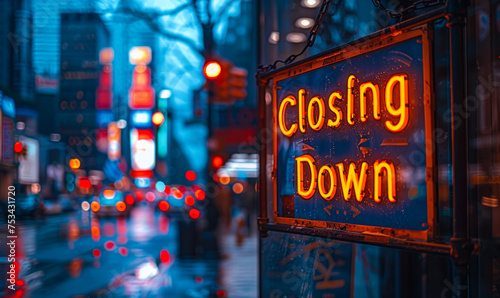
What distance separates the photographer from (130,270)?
14.3 meters

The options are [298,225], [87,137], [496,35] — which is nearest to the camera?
[496,35]

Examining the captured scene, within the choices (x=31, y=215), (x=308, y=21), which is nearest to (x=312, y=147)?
(x=308, y=21)

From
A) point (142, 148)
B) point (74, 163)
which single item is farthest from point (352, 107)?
point (74, 163)

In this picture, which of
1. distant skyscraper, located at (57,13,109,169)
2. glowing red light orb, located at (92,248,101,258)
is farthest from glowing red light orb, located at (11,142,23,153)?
distant skyscraper, located at (57,13,109,169)

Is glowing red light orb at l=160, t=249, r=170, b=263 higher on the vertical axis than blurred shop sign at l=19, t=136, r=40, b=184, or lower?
lower

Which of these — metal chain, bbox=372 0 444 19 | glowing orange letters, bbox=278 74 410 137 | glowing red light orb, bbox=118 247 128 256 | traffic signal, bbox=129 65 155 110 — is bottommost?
glowing red light orb, bbox=118 247 128 256

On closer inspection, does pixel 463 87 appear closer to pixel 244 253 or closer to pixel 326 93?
pixel 326 93

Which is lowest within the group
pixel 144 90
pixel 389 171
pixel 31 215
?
pixel 31 215

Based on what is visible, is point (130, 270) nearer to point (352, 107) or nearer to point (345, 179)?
point (345, 179)

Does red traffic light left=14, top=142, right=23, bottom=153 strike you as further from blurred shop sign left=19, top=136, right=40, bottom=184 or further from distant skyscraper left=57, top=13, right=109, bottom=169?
distant skyscraper left=57, top=13, right=109, bottom=169

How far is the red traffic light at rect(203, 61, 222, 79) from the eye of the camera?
45.2ft

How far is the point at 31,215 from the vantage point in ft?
130

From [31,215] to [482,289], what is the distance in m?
40.0

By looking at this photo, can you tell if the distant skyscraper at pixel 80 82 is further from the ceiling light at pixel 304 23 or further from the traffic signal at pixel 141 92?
the ceiling light at pixel 304 23
